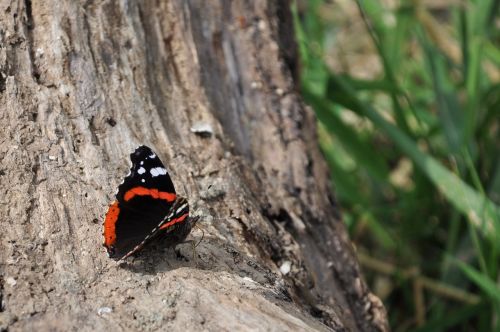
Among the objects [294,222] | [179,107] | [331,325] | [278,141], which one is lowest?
[331,325]

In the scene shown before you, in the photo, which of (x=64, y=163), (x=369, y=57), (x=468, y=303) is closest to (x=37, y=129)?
(x=64, y=163)

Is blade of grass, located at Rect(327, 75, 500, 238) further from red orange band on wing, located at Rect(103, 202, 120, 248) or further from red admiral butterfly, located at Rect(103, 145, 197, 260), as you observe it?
red orange band on wing, located at Rect(103, 202, 120, 248)

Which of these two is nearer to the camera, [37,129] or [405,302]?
[37,129]

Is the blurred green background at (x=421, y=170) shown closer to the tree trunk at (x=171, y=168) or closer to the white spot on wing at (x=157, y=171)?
the tree trunk at (x=171, y=168)

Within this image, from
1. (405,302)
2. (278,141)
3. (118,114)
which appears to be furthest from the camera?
(405,302)

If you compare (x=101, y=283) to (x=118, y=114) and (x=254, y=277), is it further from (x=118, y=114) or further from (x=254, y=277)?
(x=118, y=114)

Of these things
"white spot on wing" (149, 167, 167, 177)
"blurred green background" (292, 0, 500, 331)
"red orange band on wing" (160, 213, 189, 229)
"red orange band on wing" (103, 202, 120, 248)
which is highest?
"white spot on wing" (149, 167, 167, 177)

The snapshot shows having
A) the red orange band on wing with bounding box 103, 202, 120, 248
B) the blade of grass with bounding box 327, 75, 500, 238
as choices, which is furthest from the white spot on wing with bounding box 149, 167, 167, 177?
the blade of grass with bounding box 327, 75, 500, 238
